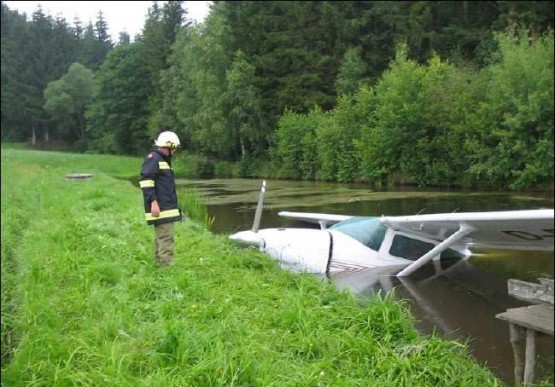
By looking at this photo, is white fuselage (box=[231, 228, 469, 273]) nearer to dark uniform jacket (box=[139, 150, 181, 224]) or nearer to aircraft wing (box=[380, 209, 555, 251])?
aircraft wing (box=[380, 209, 555, 251])

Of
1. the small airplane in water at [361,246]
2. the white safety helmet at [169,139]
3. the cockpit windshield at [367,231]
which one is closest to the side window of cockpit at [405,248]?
the small airplane in water at [361,246]

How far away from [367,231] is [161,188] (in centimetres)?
337

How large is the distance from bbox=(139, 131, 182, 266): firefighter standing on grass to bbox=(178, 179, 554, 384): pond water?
1.89 feet

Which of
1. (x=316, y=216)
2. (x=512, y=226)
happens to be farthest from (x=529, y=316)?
(x=316, y=216)

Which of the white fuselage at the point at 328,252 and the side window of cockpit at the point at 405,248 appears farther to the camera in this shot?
the side window of cockpit at the point at 405,248

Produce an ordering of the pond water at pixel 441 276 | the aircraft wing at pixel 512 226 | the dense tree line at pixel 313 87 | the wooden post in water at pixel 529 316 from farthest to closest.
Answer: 1. the pond water at pixel 441 276
2. the dense tree line at pixel 313 87
3. the wooden post in water at pixel 529 316
4. the aircraft wing at pixel 512 226

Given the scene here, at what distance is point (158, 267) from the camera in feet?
22.4

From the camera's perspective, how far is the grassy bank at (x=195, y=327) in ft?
12.2

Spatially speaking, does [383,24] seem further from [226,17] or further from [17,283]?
[17,283]

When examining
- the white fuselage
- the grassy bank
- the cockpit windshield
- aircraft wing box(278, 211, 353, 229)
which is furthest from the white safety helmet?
aircraft wing box(278, 211, 353, 229)

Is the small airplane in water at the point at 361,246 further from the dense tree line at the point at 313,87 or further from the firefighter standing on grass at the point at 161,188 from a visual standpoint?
the dense tree line at the point at 313,87

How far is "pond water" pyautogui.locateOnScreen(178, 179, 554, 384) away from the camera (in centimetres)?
437

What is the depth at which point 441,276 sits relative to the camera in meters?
7.91

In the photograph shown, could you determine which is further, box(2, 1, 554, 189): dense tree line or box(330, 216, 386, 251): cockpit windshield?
box(330, 216, 386, 251): cockpit windshield
